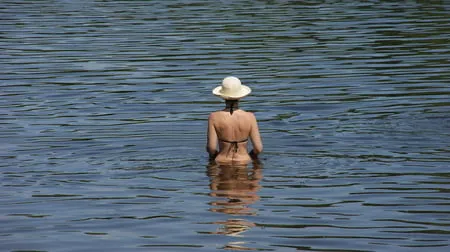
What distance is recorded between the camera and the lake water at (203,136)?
12.4m

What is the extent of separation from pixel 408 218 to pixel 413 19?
23.4 meters

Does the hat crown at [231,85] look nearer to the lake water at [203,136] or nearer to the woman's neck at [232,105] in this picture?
the woman's neck at [232,105]

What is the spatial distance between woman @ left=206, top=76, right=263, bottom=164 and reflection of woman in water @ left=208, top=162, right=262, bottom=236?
0.15 m

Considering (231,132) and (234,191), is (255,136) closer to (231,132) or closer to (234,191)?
(231,132)

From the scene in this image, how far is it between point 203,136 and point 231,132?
3039 mm

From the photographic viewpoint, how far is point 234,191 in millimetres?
14234

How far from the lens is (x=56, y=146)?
17.7 m

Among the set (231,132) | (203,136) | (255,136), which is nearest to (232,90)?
(231,132)

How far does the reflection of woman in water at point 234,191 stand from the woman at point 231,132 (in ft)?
0.49

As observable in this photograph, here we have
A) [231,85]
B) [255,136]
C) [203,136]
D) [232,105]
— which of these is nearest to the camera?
[231,85]

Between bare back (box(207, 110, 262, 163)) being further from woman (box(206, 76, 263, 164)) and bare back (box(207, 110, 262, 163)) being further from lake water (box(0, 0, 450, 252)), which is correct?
lake water (box(0, 0, 450, 252))

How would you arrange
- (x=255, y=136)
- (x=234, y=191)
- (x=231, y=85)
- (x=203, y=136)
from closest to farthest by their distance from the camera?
(x=234, y=191) → (x=231, y=85) → (x=255, y=136) → (x=203, y=136)

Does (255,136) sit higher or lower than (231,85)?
lower

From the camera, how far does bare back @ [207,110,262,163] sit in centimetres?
1534
